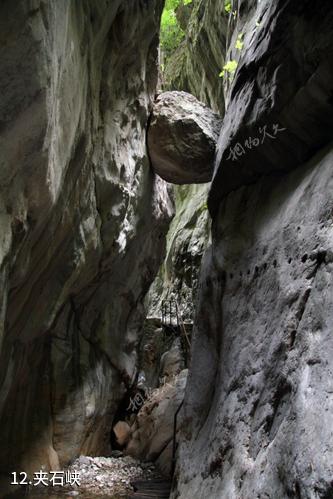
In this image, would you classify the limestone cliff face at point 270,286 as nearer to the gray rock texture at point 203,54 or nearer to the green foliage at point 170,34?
the gray rock texture at point 203,54

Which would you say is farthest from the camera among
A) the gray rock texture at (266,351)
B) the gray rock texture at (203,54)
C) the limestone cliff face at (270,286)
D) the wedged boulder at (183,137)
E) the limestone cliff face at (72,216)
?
the gray rock texture at (203,54)

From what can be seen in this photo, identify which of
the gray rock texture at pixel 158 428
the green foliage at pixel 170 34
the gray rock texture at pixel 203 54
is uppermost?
the green foliage at pixel 170 34

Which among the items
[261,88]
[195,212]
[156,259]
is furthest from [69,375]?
[195,212]

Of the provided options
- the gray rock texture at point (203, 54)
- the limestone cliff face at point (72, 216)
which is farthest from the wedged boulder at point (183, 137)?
the gray rock texture at point (203, 54)

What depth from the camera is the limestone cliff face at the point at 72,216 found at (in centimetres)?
Result: 407

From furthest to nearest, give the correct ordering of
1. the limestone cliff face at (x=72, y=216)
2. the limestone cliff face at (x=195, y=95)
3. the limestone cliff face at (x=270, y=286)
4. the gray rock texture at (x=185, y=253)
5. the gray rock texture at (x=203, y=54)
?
the gray rock texture at (x=185, y=253) → the limestone cliff face at (x=195, y=95) → the gray rock texture at (x=203, y=54) → the limestone cliff face at (x=72, y=216) → the limestone cliff face at (x=270, y=286)

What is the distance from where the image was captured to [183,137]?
9086 mm

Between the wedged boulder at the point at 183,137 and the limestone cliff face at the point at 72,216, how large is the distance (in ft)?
1.16

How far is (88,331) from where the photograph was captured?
413 inches

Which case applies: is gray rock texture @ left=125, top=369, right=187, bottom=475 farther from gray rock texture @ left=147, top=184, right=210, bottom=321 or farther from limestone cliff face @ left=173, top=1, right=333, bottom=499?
gray rock texture @ left=147, top=184, right=210, bottom=321

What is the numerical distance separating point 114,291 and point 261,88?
634cm

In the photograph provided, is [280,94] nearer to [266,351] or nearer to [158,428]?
[266,351]

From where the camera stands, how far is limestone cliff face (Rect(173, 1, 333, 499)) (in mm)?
3527

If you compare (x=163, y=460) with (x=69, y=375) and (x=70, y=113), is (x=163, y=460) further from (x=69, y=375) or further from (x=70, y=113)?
(x=70, y=113)
